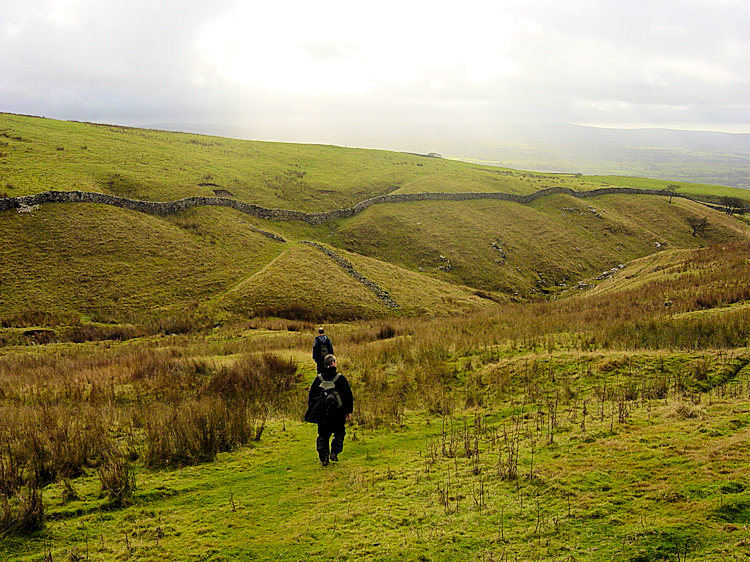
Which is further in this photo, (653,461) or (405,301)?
(405,301)

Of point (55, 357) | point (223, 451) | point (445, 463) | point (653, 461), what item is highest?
point (653, 461)

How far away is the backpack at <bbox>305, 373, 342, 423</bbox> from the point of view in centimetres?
862

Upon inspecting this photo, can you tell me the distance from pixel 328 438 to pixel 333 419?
1.27 ft

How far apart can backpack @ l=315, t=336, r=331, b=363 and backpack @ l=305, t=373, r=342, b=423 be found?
10.7 feet

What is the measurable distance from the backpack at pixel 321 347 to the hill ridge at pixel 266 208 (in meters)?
40.2

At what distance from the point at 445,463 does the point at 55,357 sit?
22.7 m

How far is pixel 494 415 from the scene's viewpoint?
10242 millimetres

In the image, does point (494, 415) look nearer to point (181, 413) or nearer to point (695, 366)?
point (695, 366)

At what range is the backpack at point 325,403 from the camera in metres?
8.62

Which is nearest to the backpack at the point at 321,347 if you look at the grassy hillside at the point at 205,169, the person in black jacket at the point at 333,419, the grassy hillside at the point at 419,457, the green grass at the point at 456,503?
the grassy hillside at the point at 419,457

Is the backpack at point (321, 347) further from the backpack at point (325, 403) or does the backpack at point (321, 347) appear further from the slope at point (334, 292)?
the slope at point (334, 292)

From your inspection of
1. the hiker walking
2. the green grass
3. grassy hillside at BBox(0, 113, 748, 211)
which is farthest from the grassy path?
grassy hillside at BBox(0, 113, 748, 211)

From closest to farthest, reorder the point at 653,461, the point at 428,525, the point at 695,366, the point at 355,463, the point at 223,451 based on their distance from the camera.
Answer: the point at 428,525
the point at 653,461
the point at 355,463
the point at 223,451
the point at 695,366

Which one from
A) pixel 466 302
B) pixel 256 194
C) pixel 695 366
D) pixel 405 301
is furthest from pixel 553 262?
pixel 695 366
